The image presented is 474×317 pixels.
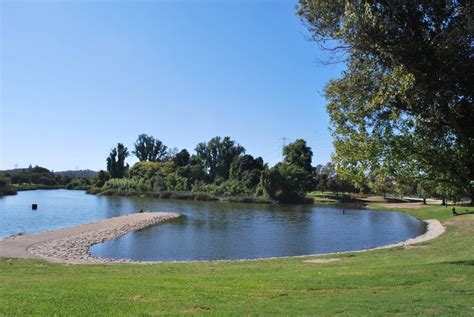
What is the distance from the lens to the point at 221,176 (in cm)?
15575

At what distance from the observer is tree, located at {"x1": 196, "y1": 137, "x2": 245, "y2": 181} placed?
532ft

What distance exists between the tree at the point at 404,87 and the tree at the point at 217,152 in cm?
14181

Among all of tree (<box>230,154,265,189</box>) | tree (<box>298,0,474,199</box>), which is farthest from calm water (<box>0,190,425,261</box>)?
tree (<box>230,154,265,189</box>)

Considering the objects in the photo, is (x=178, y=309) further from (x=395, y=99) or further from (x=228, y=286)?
(x=395, y=99)

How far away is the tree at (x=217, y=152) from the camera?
532 feet

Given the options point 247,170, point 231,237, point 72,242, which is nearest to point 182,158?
point 247,170

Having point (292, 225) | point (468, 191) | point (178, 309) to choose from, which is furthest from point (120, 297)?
point (292, 225)

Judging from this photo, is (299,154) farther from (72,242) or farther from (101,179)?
(72,242)

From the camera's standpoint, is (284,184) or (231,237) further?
(284,184)

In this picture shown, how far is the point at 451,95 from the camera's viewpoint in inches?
628

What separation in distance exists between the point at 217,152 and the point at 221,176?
12.9m

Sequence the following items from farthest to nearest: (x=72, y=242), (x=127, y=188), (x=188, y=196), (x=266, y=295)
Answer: (x=127, y=188) → (x=188, y=196) → (x=72, y=242) → (x=266, y=295)

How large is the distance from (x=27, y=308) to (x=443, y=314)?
29.7 feet

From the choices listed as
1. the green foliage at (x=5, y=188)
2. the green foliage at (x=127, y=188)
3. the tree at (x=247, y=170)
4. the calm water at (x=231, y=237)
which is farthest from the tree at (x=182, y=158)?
the calm water at (x=231, y=237)
